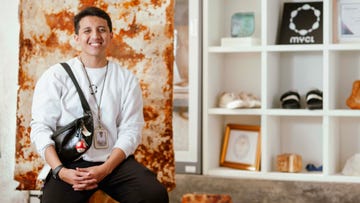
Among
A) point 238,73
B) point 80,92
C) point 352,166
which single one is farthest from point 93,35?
point 352,166

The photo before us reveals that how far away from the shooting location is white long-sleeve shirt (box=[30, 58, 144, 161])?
317 centimetres

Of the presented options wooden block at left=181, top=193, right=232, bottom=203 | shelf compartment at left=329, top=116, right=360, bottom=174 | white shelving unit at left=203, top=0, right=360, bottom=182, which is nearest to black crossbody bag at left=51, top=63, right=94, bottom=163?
wooden block at left=181, top=193, right=232, bottom=203

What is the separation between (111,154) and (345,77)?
1.69 m

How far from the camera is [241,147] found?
167 inches

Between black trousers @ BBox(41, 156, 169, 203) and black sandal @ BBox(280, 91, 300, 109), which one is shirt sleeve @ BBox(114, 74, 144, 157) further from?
black sandal @ BBox(280, 91, 300, 109)

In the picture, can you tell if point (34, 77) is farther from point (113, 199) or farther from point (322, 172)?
point (322, 172)

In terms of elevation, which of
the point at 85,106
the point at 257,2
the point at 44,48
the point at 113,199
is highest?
the point at 257,2

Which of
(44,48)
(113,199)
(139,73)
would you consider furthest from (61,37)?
(113,199)

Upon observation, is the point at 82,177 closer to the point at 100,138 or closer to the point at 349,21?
the point at 100,138

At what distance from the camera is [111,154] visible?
3.16 meters

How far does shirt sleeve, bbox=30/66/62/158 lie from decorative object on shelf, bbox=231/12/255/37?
139cm

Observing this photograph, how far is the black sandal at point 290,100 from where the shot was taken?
399 centimetres

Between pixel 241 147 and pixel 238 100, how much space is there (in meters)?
0.35

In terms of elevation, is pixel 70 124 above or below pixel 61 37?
below
